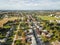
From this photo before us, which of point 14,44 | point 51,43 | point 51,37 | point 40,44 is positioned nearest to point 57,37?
point 51,37

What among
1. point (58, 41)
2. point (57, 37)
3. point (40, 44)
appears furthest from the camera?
point (57, 37)

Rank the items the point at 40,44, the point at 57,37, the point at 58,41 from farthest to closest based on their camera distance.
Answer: the point at 57,37 < the point at 58,41 < the point at 40,44

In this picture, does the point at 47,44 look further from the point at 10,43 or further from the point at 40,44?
the point at 10,43

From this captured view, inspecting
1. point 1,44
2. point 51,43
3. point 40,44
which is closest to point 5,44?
point 1,44

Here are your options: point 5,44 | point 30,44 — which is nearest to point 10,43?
point 5,44

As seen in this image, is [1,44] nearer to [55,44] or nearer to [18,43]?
[18,43]

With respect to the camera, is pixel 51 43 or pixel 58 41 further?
pixel 58 41

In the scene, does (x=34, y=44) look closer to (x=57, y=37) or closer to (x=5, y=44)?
(x=5, y=44)

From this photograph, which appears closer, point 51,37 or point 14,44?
point 14,44
